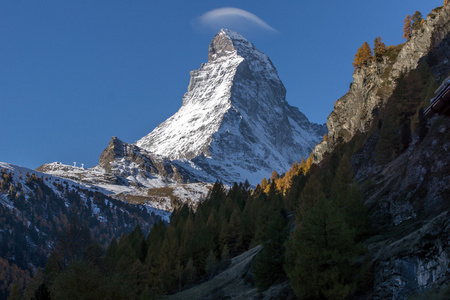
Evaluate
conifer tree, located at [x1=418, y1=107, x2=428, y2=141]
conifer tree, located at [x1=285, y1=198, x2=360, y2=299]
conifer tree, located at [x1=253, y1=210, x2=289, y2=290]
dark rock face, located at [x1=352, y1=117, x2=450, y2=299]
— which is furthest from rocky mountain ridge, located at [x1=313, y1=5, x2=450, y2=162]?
conifer tree, located at [x1=285, y1=198, x2=360, y2=299]

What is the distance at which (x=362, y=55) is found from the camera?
11019 cm

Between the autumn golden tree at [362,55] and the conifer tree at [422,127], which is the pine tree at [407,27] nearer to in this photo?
the autumn golden tree at [362,55]

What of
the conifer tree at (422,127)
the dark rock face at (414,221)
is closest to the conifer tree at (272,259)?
the dark rock face at (414,221)

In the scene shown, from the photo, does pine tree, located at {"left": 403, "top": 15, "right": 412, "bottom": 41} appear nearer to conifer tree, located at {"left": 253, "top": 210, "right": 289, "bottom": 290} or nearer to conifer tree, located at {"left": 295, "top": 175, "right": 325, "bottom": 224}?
conifer tree, located at {"left": 295, "top": 175, "right": 325, "bottom": 224}

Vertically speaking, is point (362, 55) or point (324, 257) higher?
point (362, 55)

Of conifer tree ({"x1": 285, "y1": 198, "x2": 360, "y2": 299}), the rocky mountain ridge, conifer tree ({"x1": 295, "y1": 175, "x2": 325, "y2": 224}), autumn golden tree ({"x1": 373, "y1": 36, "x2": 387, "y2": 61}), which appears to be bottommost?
conifer tree ({"x1": 285, "y1": 198, "x2": 360, "y2": 299})

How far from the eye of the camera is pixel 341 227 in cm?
3048

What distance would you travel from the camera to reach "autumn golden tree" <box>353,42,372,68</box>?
10894 cm

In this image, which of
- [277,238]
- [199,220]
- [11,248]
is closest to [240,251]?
[199,220]

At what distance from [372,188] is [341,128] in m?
63.4

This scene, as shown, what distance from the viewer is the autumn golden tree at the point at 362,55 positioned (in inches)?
4289

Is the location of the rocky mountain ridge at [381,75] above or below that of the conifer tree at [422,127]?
above

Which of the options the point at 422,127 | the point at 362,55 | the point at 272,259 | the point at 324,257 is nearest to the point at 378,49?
the point at 362,55

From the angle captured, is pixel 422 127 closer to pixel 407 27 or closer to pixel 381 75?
pixel 381 75
